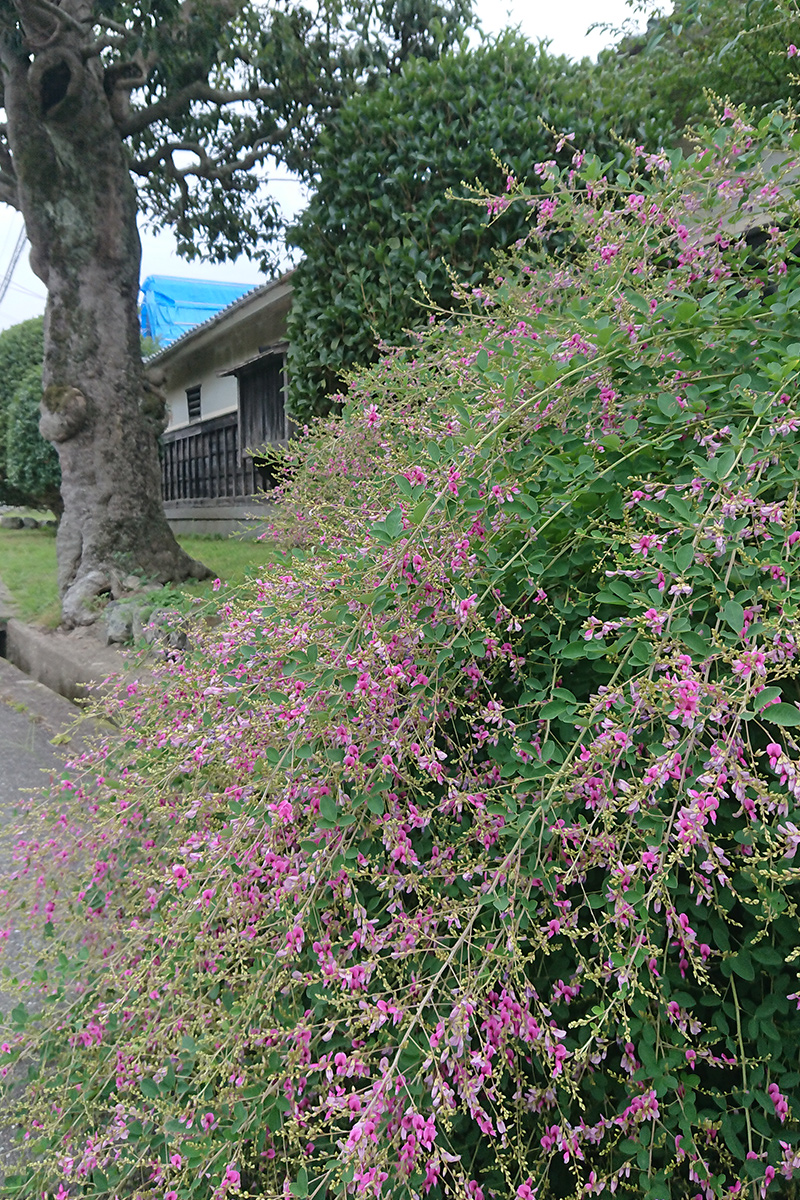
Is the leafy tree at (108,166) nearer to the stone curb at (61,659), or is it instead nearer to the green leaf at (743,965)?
the stone curb at (61,659)

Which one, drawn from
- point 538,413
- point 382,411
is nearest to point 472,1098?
point 538,413

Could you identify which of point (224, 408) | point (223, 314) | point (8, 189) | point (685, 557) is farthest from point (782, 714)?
point (224, 408)

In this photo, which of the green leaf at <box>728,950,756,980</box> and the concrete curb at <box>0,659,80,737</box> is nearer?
the green leaf at <box>728,950,756,980</box>

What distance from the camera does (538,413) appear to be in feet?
5.48

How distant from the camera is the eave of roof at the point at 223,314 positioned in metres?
10.7

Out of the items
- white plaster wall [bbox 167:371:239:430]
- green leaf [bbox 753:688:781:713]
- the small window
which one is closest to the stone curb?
green leaf [bbox 753:688:781:713]

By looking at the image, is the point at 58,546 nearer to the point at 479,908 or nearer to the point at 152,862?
the point at 152,862

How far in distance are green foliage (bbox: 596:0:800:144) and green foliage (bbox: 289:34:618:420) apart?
0.66 meters

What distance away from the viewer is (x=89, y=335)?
21.6 feet

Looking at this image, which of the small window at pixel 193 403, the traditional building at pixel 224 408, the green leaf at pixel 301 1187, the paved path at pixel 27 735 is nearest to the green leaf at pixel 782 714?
the green leaf at pixel 301 1187

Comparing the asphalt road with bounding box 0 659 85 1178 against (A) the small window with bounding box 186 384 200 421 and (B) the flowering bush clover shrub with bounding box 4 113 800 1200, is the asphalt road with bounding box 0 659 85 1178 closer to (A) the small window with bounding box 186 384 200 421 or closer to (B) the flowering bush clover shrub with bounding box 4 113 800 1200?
(B) the flowering bush clover shrub with bounding box 4 113 800 1200

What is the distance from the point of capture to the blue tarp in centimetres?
3706

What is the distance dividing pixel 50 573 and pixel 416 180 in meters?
7.20

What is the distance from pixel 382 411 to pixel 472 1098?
2353 mm
